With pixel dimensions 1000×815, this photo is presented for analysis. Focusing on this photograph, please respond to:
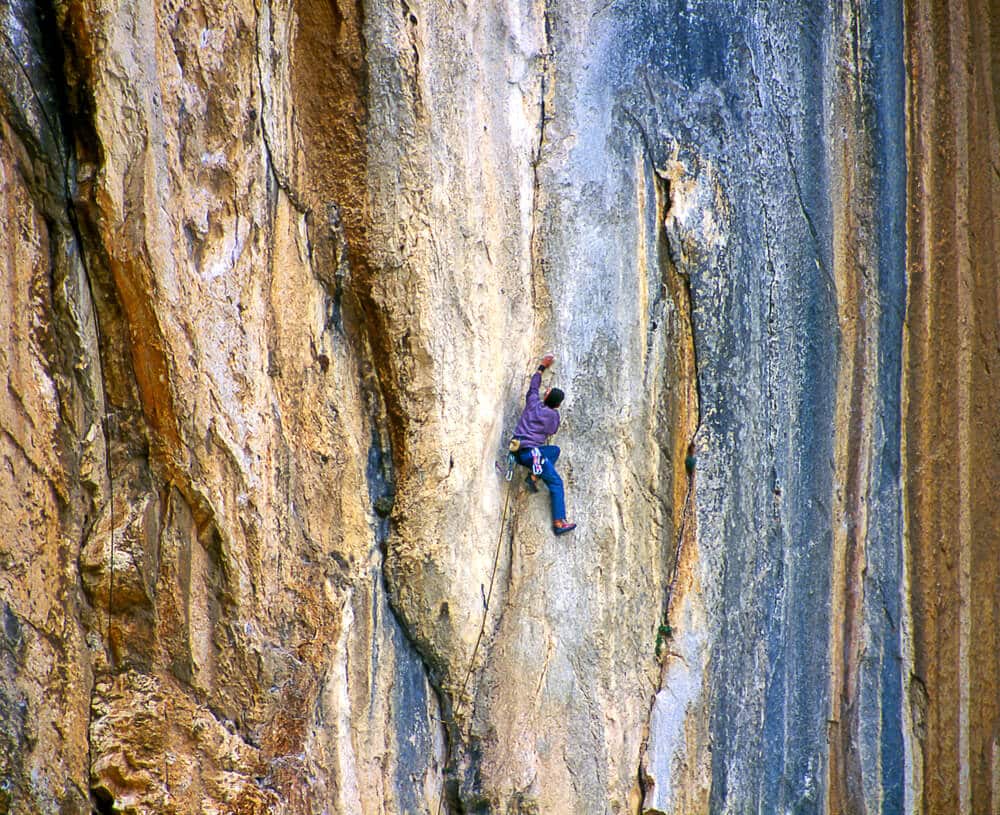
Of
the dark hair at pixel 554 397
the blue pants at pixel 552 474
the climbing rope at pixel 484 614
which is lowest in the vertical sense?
the climbing rope at pixel 484 614

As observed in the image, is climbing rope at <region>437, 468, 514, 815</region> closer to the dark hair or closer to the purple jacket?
the purple jacket

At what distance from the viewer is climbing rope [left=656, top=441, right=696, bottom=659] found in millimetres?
7242

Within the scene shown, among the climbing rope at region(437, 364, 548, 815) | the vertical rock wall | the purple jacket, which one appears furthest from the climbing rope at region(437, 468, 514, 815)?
the vertical rock wall

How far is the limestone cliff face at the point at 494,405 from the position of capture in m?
5.54

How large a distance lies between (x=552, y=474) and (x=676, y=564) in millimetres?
1270

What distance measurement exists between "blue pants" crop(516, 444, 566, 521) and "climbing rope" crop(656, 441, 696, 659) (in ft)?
3.17

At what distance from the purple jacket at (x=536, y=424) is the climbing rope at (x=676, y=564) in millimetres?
1161

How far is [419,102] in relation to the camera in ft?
20.5

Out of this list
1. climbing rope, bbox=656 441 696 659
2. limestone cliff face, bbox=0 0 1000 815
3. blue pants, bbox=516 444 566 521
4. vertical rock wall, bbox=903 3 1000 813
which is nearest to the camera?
limestone cliff face, bbox=0 0 1000 815

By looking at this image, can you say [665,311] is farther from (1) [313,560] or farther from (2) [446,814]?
(2) [446,814]

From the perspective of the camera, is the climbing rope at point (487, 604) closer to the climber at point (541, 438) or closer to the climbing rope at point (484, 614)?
the climbing rope at point (484, 614)

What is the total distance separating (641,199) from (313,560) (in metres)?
3.54

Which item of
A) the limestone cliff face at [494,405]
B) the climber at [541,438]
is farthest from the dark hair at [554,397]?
the limestone cliff face at [494,405]

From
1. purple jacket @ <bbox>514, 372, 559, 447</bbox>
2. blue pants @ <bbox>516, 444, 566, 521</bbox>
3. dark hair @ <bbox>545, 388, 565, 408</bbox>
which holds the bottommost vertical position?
blue pants @ <bbox>516, 444, 566, 521</bbox>
